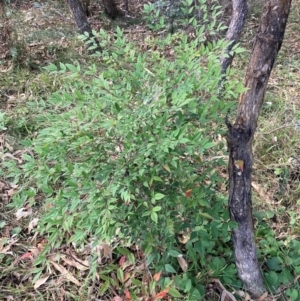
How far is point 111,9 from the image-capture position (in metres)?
5.00

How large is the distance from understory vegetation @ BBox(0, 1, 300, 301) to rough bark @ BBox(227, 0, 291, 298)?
6 cm

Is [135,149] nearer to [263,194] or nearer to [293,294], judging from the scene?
[293,294]

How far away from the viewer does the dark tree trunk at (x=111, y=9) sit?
16.2 feet

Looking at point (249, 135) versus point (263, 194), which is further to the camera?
point (263, 194)

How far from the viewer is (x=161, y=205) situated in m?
1.58

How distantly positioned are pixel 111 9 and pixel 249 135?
3977 mm

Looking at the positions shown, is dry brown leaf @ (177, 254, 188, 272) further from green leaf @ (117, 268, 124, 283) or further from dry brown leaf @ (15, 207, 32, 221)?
dry brown leaf @ (15, 207, 32, 221)

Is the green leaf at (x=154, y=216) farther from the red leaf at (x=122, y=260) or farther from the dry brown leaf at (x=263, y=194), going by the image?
the dry brown leaf at (x=263, y=194)

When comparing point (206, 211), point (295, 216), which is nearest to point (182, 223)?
point (206, 211)

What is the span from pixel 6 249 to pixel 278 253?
1557 millimetres

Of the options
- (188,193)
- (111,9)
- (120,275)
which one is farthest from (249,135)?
(111,9)

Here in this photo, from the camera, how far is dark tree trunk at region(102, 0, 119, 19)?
4932mm

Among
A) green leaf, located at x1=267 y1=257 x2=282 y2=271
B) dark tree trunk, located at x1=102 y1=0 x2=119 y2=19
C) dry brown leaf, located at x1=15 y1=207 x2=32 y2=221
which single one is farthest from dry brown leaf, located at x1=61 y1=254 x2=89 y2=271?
dark tree trunk, located at x1=102 y1=0 x2=119 y2=19

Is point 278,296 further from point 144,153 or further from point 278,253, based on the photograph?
point 144,153
